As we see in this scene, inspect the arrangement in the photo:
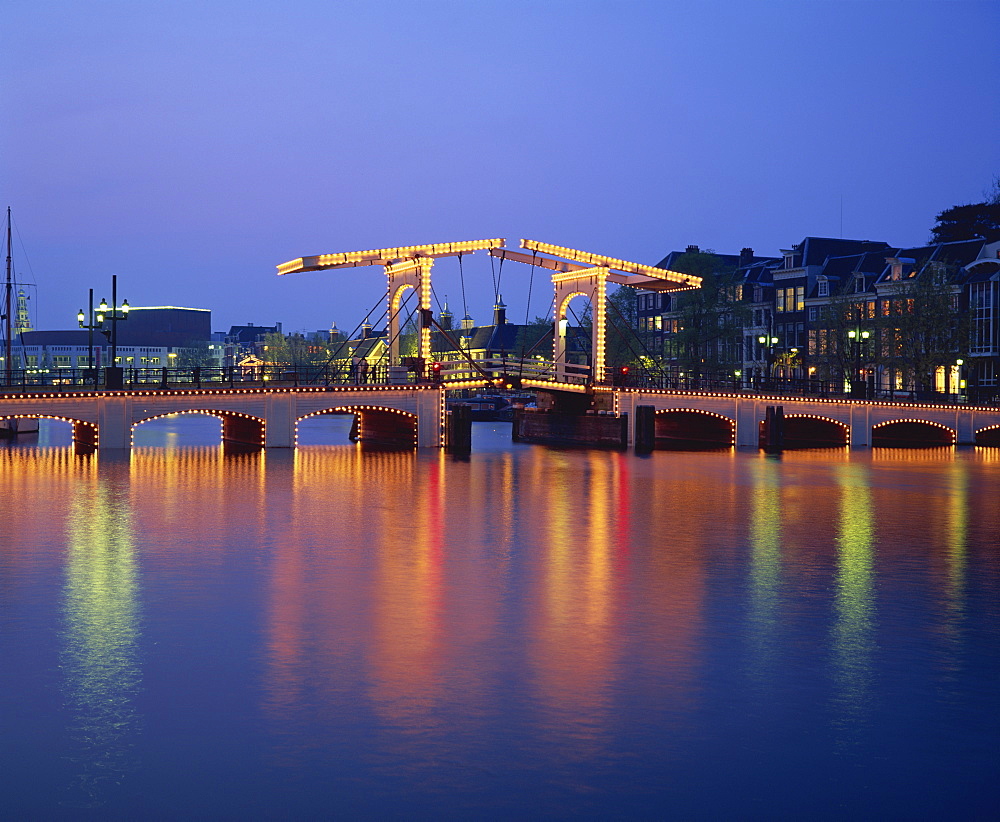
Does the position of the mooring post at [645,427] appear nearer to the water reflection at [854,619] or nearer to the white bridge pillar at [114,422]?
the white bridge pillar at [114,422]

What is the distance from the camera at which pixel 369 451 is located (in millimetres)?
47281

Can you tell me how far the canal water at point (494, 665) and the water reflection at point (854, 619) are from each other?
46mm

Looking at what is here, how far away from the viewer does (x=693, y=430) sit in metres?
60.7

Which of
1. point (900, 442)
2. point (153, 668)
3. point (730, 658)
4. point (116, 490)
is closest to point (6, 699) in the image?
point (153, 668)

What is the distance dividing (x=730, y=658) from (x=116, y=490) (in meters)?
20.7

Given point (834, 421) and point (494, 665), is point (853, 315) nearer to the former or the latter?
point (834, 421)

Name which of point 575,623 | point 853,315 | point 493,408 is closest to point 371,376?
point 853,315

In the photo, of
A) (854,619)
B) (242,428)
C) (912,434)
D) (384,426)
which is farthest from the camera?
(912,434)

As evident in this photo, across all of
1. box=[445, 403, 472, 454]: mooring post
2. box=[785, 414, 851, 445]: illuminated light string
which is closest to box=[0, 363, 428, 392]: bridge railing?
box=[445, 403, 472, 454]: mooring post

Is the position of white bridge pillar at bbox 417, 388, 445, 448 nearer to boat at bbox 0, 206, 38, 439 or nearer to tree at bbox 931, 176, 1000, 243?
boat at bbox 0, 206, 38, 439

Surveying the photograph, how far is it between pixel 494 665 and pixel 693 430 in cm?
5099

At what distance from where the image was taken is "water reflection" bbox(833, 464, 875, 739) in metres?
9.64

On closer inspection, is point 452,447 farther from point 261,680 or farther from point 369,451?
point 261,680

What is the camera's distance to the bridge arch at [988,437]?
62.2 meters
